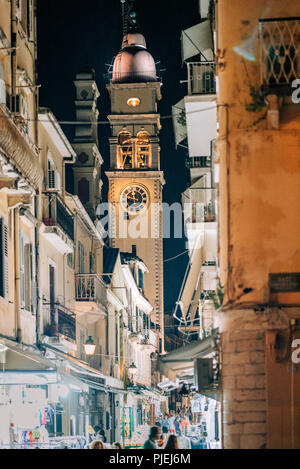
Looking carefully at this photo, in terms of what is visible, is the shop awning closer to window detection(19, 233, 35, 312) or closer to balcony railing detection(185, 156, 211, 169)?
window detection(19, 233, 35, 312)

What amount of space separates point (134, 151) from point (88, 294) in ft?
107

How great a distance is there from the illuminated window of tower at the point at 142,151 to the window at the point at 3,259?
42614mm

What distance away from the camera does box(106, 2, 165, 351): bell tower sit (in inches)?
2420

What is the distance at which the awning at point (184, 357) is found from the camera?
14383 mm

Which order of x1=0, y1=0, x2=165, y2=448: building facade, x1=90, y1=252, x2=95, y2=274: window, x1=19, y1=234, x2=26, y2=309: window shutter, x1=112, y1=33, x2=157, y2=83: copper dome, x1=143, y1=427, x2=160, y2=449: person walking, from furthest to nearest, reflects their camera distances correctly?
x1=112, y1=33, x2=157, y2=83: copper dome < x1=90, y1=252, x2=95, y2=274: window < x1=19, y1=234, x2=26, y2=309: window shutter < x1=0, y1=0, x2=165, y2=448: building facade < x1=143, y1=427, x2=160, y2=449: person walking

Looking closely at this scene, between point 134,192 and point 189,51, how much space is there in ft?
135

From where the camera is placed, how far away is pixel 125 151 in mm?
63500

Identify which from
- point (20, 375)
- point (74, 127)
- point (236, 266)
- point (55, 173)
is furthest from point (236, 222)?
point (74, 127)

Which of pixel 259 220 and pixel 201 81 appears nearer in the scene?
pixel 259 220

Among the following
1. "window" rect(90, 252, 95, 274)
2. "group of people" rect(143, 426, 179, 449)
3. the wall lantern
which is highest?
the wall lantern

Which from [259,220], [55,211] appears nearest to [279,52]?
[259,220]

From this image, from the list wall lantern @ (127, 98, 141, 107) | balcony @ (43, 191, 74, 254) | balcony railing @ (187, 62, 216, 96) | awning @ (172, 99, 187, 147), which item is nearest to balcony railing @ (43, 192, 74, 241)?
balcony @ (43, 191, 74, 254)

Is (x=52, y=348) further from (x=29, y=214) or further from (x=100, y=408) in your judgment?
(x=100, y=408)

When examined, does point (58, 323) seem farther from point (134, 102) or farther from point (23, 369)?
point (134, 102)
